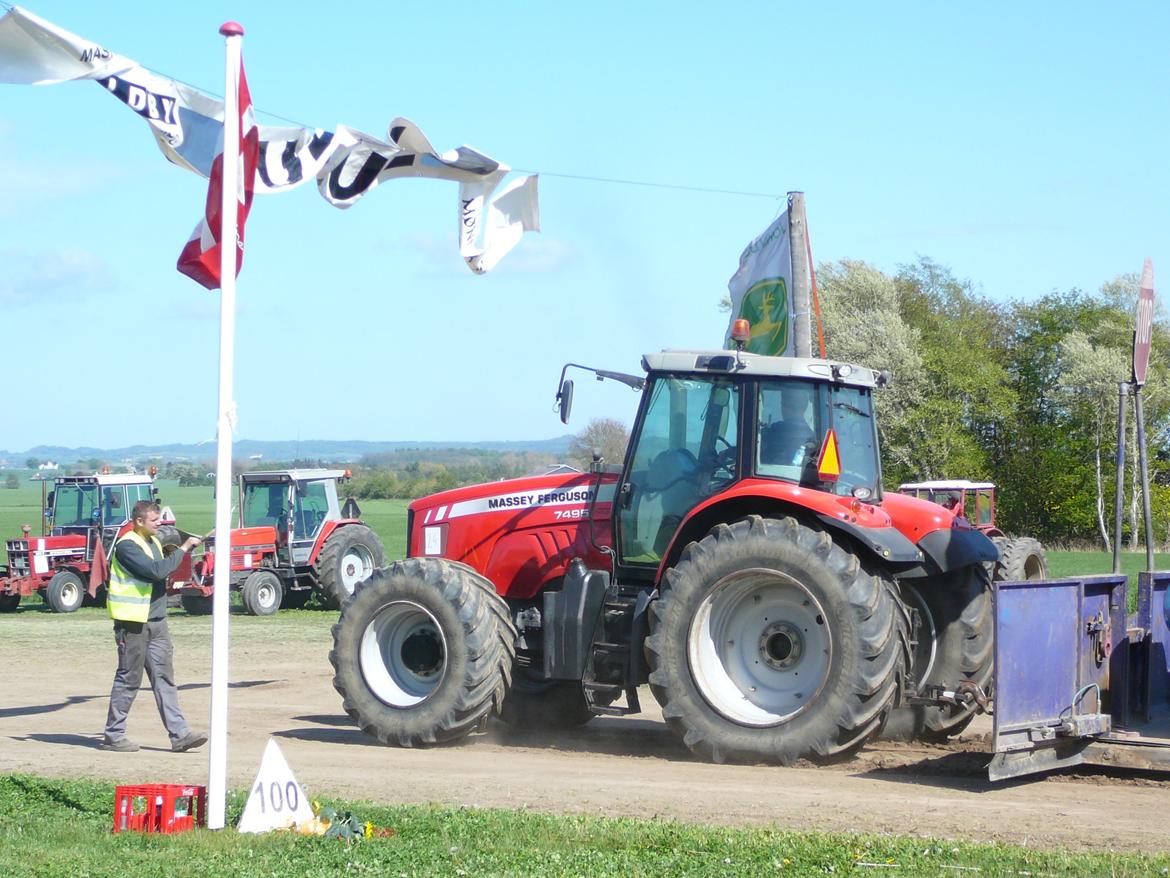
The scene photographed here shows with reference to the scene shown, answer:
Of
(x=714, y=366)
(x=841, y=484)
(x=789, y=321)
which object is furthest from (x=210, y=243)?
(x=789, y=321)

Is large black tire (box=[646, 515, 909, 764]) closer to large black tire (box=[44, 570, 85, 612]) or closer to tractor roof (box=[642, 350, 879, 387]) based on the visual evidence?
tractor roof (box=[642, 350, 879, 387])

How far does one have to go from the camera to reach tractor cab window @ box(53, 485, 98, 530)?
25.7 meters

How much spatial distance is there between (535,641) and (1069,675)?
12.0 feet

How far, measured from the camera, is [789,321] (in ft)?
48.9

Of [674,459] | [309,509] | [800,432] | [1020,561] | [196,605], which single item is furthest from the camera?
[309,509]

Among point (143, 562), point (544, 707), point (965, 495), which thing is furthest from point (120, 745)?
point (965, 495)

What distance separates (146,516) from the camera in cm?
977

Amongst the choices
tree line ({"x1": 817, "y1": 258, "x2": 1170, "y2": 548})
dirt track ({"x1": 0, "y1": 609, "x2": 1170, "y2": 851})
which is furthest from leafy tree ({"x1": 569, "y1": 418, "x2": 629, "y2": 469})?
tree line ({"x1": 817, "y1": 258, "x2": 1170, "y2": 548})

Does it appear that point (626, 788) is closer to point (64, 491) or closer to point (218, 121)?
point (218, 121)

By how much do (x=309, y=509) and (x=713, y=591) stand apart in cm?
1640

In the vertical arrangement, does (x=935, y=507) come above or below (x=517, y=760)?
above

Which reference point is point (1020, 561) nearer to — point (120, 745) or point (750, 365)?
point (750, 365)

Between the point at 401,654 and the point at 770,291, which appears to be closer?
the point at 401,654

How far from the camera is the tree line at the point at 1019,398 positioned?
49.2m
